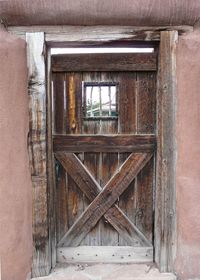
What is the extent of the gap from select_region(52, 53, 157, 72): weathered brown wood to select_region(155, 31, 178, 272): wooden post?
14 cm

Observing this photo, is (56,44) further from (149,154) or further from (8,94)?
(149,154)

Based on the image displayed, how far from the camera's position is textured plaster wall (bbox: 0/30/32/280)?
1.95 m

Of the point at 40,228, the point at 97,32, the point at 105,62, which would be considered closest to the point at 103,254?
the point at 40,228

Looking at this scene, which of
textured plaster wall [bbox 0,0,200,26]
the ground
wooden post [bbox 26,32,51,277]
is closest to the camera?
textured plaster wall [bbox 0,0,200,26]

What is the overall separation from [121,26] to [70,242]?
5.59 ft

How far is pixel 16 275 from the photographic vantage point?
2033 mm

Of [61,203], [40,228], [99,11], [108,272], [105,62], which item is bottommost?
[108,272]

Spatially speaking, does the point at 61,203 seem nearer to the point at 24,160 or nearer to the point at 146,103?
the point at 24,160

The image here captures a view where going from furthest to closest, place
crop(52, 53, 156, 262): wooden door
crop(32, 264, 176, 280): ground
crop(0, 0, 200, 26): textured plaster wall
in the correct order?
crop(52, 53, 156, 262): wooden door
crop(32, 264, 176, 280): ground
crop(0, 0, 200, 26): textured plaster wall

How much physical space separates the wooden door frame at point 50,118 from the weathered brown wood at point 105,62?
0.09 meters

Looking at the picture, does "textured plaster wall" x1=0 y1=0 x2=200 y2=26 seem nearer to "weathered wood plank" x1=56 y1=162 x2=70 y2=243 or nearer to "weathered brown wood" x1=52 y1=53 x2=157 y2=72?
"weathered brown wood" x1=52 y1=53 x2=157 y2=72

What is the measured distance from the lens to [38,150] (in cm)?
206

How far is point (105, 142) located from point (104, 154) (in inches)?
4.1

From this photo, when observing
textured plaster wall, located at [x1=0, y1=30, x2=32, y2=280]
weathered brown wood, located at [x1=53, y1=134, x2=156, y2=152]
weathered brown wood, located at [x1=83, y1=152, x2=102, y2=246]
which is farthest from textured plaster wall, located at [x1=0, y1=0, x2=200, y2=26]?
weathered brown wood, located at [x1=83, y1=152, x2=102, y2=246]
